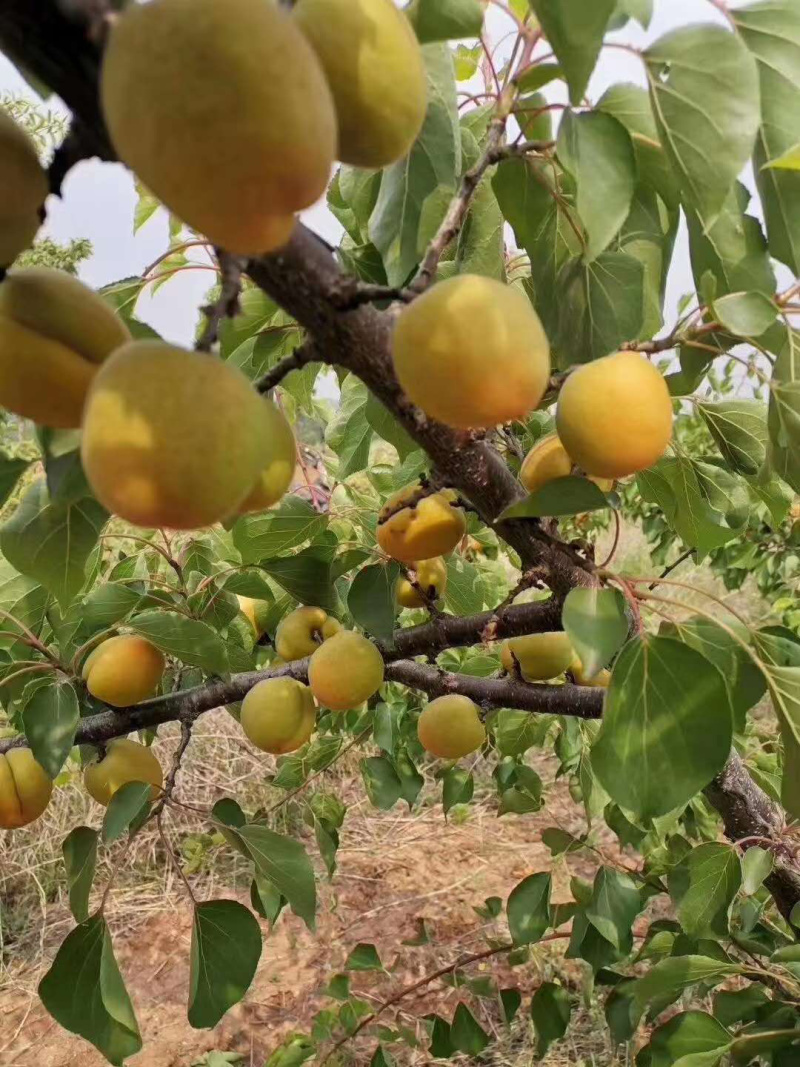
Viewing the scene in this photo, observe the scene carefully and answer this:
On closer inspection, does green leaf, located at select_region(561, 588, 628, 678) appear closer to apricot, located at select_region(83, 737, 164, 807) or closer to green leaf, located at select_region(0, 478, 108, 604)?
green leaf, located at select_region(0, 478, 108, 604)

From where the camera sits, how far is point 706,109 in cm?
46

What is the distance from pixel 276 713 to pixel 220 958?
26cm

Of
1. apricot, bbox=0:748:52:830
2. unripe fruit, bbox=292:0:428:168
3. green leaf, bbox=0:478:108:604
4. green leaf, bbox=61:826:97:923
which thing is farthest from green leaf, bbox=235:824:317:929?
unripe fruit, bbox=292:0:428:168

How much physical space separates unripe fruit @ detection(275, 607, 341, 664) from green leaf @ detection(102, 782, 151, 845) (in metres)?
0.29

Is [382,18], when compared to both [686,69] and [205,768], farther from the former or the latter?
[205,768]

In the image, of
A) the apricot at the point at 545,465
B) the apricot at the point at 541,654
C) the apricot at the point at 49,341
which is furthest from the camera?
the apricot at the point at 541,654

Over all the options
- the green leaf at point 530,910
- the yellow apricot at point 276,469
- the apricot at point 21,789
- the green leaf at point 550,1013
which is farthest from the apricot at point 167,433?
the green leaf at point 550,1013

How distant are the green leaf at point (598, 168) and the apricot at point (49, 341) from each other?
10.9 inches

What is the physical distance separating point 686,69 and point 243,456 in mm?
366

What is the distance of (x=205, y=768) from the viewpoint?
3330 mm

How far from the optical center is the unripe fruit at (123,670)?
0.87 meters

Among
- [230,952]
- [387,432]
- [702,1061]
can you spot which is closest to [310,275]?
[387,432]

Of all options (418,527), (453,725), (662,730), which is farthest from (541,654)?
(662,730)

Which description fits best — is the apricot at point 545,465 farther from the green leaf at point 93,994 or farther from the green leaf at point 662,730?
the green leaf at point 93,994
